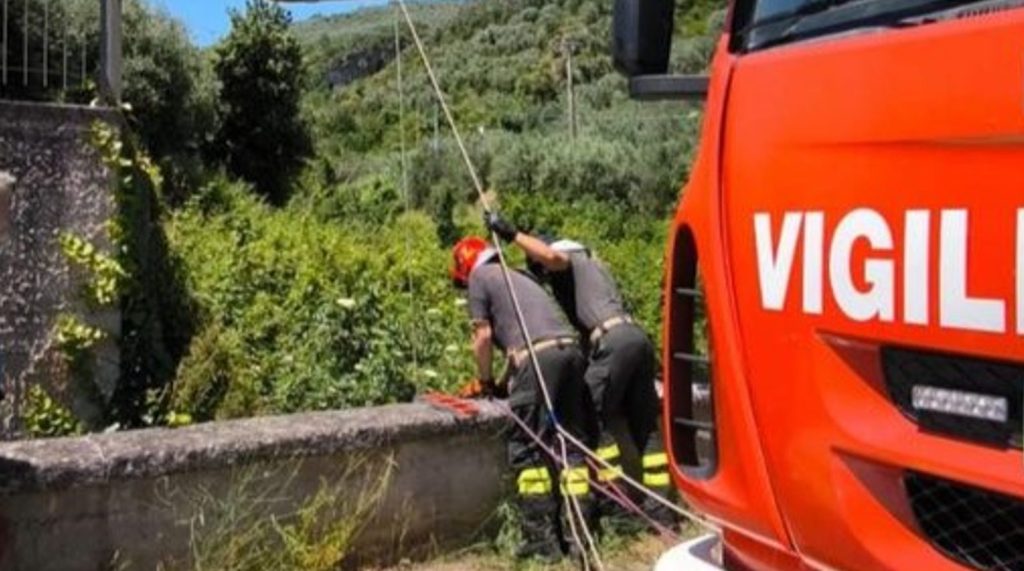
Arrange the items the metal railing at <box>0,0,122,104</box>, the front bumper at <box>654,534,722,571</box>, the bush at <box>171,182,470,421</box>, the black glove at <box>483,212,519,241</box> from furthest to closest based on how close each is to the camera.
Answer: the metal railing at <box>0,0,122,104</box>
the bush at <box>171,182,470,421</box>
the black glove at <box>483,212,519,241</box>
the front bumper at <box>654,534,722,571</box>

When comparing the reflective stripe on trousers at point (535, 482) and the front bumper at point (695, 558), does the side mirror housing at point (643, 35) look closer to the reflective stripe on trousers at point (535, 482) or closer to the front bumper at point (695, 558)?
the front bumper at point (695, 558)

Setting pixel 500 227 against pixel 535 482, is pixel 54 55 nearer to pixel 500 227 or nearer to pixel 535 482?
pixel 500 227

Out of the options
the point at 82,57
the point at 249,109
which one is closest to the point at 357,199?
the point at 249,109

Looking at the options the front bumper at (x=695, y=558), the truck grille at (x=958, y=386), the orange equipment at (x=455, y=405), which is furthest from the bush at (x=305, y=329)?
the truck grille at (x=958, y=386)

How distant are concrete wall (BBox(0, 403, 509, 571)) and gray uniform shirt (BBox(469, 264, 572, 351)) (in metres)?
0.41

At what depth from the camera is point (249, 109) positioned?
74.5ft

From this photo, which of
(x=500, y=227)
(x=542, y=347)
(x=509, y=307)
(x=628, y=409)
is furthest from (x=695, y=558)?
(x=628, y=409)

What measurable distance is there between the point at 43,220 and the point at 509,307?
89.3 inches

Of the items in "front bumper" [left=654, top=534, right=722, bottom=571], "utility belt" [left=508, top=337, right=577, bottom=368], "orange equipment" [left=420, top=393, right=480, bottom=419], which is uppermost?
"utility belt" [left=508, top=337, right=577, bottom=368]

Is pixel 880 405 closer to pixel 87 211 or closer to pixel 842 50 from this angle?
pixel 842 50

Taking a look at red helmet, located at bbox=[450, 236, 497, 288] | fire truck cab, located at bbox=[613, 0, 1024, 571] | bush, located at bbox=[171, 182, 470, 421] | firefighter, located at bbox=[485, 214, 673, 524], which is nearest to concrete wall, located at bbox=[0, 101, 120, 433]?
bush, located at bbox=[171, 182, 470, 421]

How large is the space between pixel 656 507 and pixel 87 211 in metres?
3.14

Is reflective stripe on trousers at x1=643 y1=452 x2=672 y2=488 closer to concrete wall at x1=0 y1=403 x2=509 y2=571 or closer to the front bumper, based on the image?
concrete wall at x1=0 y1=403 x2=509 y2=571

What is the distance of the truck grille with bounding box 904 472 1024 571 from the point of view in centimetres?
237
